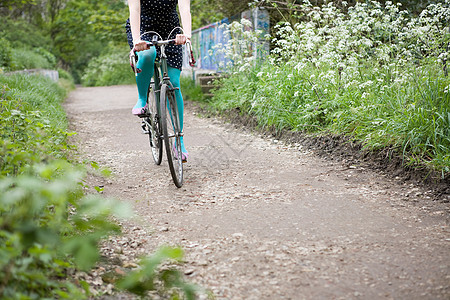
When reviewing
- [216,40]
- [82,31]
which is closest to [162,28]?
[216,40]

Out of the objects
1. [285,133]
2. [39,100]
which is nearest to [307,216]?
[285,133]

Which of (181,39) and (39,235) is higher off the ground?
(181,39)

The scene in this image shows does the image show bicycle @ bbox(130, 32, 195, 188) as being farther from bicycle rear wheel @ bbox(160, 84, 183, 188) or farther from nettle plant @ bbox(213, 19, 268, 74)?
nettle plant @ bbox(213, 19, 268, 74)

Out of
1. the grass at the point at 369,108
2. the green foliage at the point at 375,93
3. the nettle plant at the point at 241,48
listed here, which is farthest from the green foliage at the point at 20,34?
the green foliage at the point at 375,93

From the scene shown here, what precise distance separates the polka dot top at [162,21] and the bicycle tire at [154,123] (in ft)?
1.11

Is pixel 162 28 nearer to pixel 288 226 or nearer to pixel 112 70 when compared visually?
pixel 288 226

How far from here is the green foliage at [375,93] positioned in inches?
141

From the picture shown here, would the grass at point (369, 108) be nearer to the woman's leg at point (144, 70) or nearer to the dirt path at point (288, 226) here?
the dirt path at point (288, 226)

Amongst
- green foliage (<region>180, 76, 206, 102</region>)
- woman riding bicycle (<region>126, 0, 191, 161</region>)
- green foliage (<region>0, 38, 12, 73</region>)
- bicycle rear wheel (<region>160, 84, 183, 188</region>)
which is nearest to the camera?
bicycle rear wheel (<region>160, 84, 183, 188</region>)

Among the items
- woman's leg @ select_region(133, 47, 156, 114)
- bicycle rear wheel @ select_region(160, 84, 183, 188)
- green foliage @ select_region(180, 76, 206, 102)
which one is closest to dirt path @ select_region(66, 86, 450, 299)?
bicycle rear wheel @ select_region(160, 84, 183, 188)

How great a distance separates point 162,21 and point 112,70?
19336mm

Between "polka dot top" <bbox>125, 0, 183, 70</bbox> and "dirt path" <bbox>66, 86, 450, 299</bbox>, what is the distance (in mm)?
1049

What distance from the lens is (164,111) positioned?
3441 mm

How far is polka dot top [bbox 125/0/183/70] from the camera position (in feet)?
12.4
